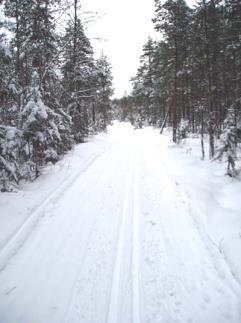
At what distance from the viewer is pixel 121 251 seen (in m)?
5.63

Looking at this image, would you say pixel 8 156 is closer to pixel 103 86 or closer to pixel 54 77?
pixel 54 77

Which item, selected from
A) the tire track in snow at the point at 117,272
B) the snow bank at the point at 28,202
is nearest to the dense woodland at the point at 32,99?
the snow bank at the point at 28,202

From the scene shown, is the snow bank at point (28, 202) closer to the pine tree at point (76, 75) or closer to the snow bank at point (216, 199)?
the snow bank at point (216, 199)

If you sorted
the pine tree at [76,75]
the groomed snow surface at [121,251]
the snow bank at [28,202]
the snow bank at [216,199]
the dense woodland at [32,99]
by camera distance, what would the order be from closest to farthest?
the groomed snow surface at [121,251] < the snow bank at [216,199] < the snow bank at [28,202] < the dense woodland at [32,99] < the pine tree at [76,75]

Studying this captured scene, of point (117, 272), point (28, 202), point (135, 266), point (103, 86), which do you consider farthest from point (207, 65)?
point (103, 86)

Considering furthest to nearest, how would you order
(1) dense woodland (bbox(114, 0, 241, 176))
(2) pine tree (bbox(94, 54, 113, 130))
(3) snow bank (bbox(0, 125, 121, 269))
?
(2) pine tree (bbox(94, 54, 113, 130)) → (1) dense woodland (bbox(114, 0, 241, 176)) → (3) snow bank (bbox(0, 125, 121, 269))

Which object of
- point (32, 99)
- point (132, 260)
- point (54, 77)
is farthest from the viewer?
point (54, 77)

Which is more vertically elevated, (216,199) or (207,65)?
(207,65)

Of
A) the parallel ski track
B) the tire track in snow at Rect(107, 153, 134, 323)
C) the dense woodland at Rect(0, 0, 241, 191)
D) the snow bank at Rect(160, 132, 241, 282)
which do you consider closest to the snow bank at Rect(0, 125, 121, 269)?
the parallel ski track

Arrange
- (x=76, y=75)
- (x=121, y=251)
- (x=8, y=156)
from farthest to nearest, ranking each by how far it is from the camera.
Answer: (x=76, y=75) → (x=8, y=156) → (x=121, y=251)

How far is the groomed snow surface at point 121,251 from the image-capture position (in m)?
4.16

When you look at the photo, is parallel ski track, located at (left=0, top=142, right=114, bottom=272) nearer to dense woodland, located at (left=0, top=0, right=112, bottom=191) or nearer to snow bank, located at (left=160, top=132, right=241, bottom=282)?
dense woodland, located at (left=0, top=0, right=112, bottom=191)

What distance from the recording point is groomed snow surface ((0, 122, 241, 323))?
4.16 metres

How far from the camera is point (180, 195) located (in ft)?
29.0
